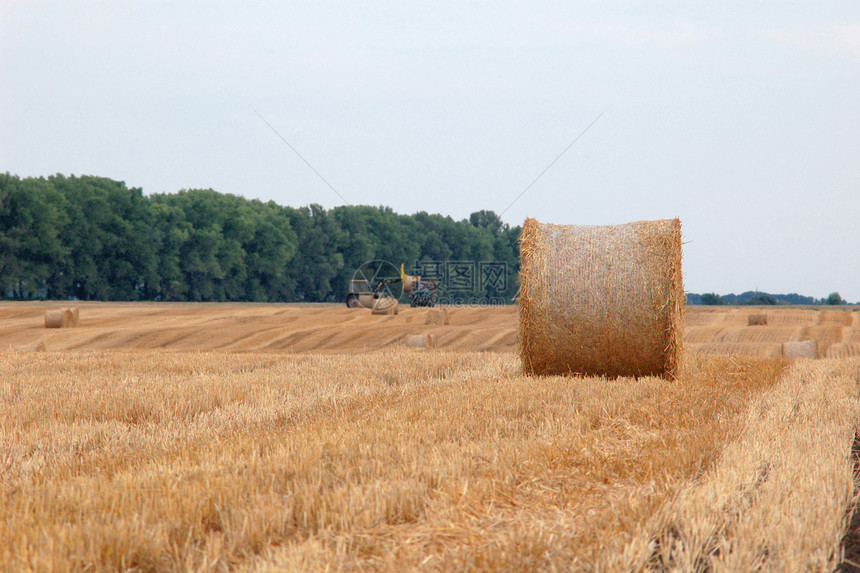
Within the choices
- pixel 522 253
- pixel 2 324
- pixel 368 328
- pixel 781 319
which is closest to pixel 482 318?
pixel 368 328

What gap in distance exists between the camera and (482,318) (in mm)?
28516

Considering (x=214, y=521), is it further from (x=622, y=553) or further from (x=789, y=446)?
(x=789, y=446)

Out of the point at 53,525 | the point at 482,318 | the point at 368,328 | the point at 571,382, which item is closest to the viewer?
the point at 53,525

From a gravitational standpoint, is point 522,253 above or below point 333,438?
above

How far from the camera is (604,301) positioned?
30.3 feet

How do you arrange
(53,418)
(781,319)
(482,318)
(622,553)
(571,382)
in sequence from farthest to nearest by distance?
(482,318), (781,319), (571,382), (53,418), (622,553)

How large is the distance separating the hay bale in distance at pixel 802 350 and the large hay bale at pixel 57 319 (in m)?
19.6

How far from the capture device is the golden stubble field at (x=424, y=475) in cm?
311

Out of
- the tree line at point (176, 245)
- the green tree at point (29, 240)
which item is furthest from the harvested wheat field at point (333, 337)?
the tree line at point (176, 245)

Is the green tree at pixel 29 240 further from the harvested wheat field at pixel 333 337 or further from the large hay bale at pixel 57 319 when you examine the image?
the large hay bale at pixel 57 319

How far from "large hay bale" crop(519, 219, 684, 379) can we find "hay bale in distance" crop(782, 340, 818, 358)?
25.7ft

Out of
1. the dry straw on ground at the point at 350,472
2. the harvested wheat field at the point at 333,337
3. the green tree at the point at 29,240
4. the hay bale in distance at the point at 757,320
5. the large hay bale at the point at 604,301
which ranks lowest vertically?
the harvested wheat field at the point at 333,337

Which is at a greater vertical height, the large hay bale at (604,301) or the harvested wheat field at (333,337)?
the large hay bale at (604,301)

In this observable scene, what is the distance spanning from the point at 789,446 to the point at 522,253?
5249 millimetres
